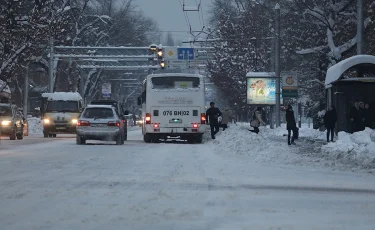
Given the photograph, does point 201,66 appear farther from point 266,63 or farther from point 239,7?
point 266,63

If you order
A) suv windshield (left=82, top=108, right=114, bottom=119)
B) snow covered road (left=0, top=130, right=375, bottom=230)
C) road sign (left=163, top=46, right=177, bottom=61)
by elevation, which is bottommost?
snow covered road (left=0, top=130, right=375, bottom=230)

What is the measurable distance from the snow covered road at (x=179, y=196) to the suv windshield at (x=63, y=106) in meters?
23.5

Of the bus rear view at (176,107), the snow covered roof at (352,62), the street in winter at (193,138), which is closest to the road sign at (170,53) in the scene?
the street in winter at (193,138)

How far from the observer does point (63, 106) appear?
44031mm

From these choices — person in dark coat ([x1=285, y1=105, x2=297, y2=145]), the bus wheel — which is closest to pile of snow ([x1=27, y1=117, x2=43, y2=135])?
the bus wheel

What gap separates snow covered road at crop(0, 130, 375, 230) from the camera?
9.73 m

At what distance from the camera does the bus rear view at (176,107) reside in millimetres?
35375

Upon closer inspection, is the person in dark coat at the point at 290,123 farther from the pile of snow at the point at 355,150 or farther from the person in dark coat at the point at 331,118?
the pile of snow at the point at 355,150

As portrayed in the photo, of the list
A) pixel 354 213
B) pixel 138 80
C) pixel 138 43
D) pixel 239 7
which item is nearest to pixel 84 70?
pixel 138 43

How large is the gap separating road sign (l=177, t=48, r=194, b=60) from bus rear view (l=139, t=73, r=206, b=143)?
2745cm

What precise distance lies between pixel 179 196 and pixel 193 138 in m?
24.4

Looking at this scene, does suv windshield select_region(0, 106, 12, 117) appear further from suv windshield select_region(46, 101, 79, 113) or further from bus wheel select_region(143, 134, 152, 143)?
bus wheel select_region(143, 134, 152, 143)

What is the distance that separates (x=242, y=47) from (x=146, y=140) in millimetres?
33838

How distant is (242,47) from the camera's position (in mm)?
69125
